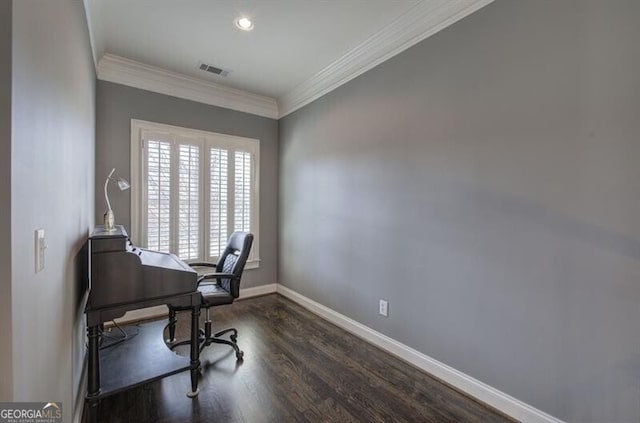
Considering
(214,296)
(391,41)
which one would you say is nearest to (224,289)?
(214,296)

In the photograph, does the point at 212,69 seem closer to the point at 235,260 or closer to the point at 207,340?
the point at 235,260

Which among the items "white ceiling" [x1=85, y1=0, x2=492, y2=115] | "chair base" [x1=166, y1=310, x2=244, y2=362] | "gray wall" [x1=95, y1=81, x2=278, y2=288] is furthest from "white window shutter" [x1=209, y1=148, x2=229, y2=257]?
"chair base" [x1=166, y1=310, x2=244, y2=362]

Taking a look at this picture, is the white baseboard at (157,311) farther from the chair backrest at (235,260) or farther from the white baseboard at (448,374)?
the white baseboard at (448,374)

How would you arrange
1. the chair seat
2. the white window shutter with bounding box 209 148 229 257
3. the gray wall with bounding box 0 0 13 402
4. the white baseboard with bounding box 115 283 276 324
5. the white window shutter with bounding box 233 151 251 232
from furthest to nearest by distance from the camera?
the white window shutter with bounding box 233 151 251 232
the white window shutter with bounding box 209 148 229 257
the white baseboard with bounding box 115 283 276 324
the chair seat
the gray wall with bounding box 0 0 13 402

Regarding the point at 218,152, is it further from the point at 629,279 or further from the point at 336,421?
the point at 629,279

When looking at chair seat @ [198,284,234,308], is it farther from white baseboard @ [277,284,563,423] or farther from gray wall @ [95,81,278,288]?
gray wall @ [95,81,278,288]

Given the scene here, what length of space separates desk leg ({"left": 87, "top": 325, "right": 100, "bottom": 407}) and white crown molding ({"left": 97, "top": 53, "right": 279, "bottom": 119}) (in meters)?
2.75

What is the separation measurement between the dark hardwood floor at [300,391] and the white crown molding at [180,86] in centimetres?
294

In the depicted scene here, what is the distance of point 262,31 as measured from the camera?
2.54 m

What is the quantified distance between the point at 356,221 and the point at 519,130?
1.58 m

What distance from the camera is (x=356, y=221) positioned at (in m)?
2.90

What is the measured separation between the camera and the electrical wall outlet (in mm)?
2570

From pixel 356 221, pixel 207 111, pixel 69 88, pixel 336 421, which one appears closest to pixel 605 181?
pixel 356 221

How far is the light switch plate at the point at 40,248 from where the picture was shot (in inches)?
36.9
